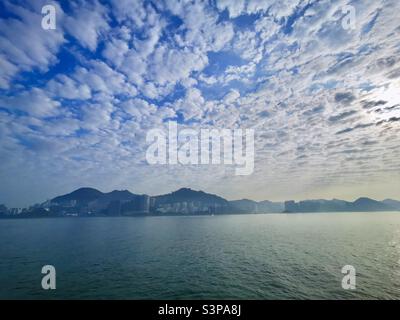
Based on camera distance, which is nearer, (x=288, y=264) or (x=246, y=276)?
(x=246, y=276)

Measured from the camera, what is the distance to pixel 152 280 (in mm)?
30734

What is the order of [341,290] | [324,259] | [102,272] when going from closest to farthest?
[341,290], [102,272], [324,259]

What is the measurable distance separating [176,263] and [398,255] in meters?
47.8
